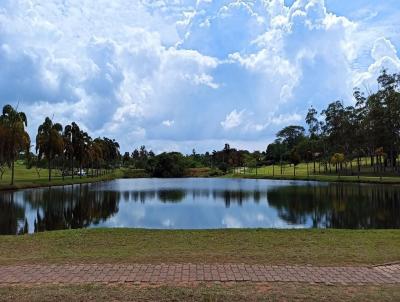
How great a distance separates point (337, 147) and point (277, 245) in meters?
95.1

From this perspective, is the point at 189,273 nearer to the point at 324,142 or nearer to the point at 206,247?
the point at 206,247

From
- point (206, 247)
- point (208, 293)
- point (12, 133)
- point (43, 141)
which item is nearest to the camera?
point (208, 293)

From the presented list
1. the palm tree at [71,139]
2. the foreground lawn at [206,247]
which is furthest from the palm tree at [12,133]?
the foreground lawn at [206,247]

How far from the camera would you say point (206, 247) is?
12281 millimetres

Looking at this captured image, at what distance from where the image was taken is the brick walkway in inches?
321

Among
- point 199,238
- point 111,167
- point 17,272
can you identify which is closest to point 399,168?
point 199,238

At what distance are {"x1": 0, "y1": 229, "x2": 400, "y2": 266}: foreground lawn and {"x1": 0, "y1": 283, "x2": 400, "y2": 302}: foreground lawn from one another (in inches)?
85.8

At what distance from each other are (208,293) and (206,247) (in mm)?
5171

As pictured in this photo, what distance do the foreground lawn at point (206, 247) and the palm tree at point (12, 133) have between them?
41585mm

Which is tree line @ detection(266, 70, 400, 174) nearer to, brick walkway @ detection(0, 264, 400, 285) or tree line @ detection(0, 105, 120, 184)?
tree line @ detection(0, 105, 120, 184)

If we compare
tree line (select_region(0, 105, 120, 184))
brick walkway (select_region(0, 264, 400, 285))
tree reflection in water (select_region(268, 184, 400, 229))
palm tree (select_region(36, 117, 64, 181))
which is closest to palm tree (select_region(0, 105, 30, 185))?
tree line (select_region(0, 105, 120, 184))

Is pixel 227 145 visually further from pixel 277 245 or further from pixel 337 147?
pixel 277 245

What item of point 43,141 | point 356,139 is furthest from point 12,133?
point 356,139

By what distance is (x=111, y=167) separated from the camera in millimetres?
152000
